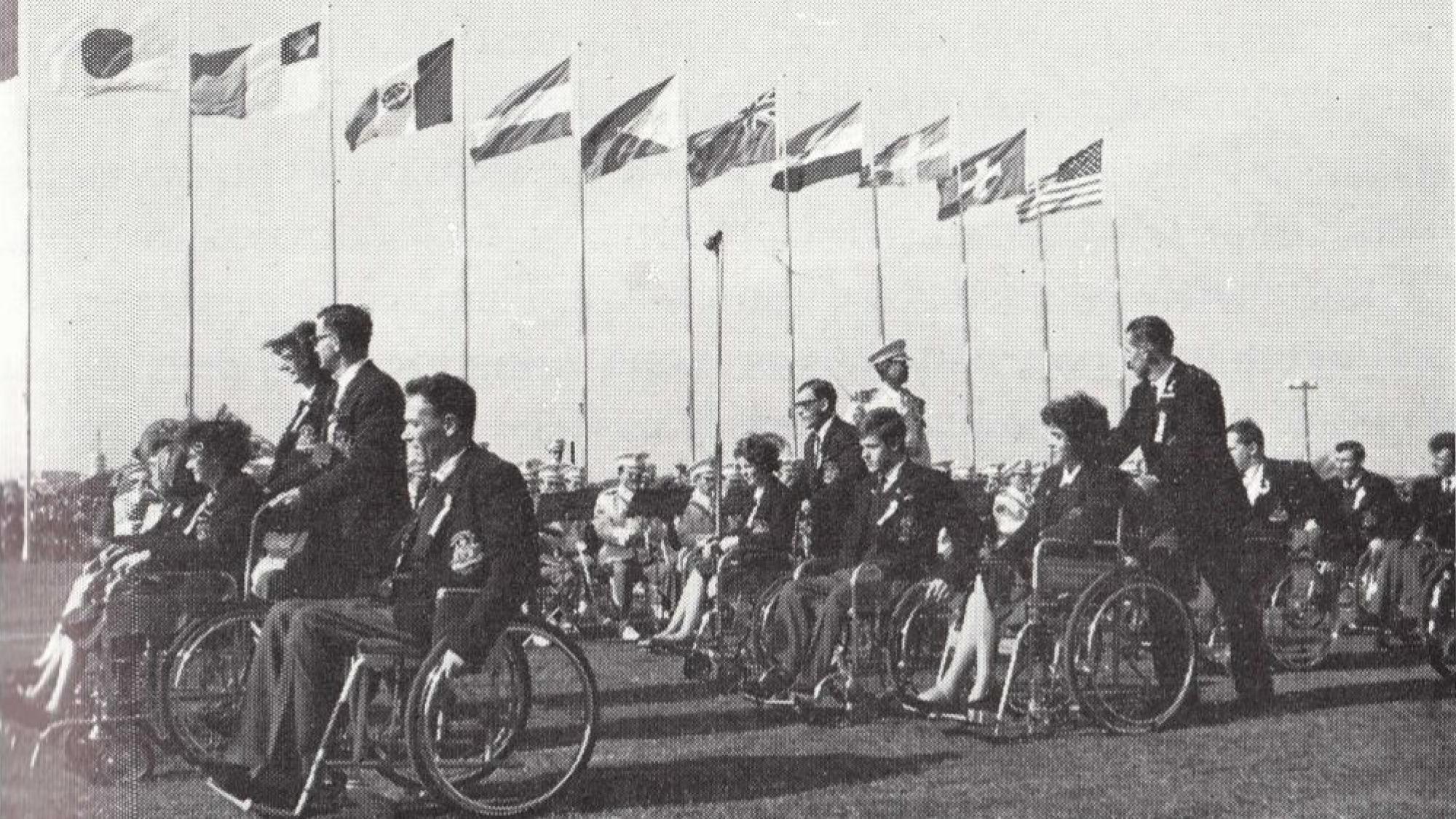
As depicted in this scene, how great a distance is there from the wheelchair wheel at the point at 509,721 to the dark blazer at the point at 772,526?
2.41 m

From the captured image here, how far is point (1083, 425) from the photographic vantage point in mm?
6211

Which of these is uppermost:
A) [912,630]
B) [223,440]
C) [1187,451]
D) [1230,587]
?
[223,440]

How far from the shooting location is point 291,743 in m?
4.54

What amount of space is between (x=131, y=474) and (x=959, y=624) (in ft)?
12.6

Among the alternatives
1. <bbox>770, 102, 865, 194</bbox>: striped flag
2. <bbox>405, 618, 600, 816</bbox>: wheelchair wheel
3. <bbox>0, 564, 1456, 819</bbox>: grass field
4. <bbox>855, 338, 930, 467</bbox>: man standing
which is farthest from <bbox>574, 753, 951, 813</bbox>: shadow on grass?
<bbox>770, 102, 865, 194</bbox>: striped flag

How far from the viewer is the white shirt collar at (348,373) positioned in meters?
5.39

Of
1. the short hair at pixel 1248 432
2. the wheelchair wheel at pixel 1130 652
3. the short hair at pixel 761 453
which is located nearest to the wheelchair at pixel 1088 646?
the wheelchair wheel at pixel 1130 652

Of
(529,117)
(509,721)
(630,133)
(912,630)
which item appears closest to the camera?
(509,721)

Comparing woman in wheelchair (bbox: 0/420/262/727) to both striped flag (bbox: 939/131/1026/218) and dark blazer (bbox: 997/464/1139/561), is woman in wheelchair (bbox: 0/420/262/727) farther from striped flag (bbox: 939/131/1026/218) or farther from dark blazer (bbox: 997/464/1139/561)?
striped flag (bbox: 939/131/1026/218)

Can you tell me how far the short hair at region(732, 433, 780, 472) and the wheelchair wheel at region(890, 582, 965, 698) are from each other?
1.40 m

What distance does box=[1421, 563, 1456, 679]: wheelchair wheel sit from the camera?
6598 mm

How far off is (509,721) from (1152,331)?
343 cm

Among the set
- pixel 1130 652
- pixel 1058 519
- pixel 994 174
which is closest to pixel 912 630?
pixel 1058 519

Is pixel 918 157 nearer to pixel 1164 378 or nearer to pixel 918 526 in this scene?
pixel 1164 378
